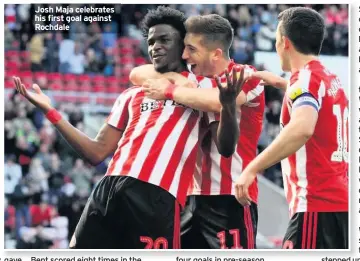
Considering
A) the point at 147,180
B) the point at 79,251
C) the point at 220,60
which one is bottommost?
the point at 79,251

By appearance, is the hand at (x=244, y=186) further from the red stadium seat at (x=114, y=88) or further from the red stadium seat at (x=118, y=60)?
the red stadium seat at (x=118, y=60)

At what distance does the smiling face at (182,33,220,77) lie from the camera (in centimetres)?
664

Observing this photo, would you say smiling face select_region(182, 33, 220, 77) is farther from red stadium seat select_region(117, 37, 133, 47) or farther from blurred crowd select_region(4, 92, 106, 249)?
red stadium seat select_region(117, 37, 133, 47)

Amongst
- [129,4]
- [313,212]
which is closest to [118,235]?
[313,212]

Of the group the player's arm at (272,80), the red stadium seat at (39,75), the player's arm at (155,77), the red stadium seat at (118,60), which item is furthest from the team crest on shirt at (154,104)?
the red stadium seat at (118,60)

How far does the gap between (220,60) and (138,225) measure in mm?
1353

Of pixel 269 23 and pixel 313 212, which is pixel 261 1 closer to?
pixel 269 23

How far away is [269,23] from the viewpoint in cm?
845

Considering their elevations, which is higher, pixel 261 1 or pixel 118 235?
pixel 261 1

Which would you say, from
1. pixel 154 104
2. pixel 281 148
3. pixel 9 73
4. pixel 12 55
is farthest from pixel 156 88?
pixel 12 55

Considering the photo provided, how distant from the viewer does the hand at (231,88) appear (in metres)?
5.88

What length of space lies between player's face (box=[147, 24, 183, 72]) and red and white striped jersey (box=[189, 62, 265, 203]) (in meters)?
0.35

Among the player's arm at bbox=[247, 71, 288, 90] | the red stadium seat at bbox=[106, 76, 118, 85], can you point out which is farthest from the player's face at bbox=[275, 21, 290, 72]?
the red stadium seat at bbox=[106, 76, 118, 85]

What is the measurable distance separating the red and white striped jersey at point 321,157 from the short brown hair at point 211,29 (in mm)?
752
